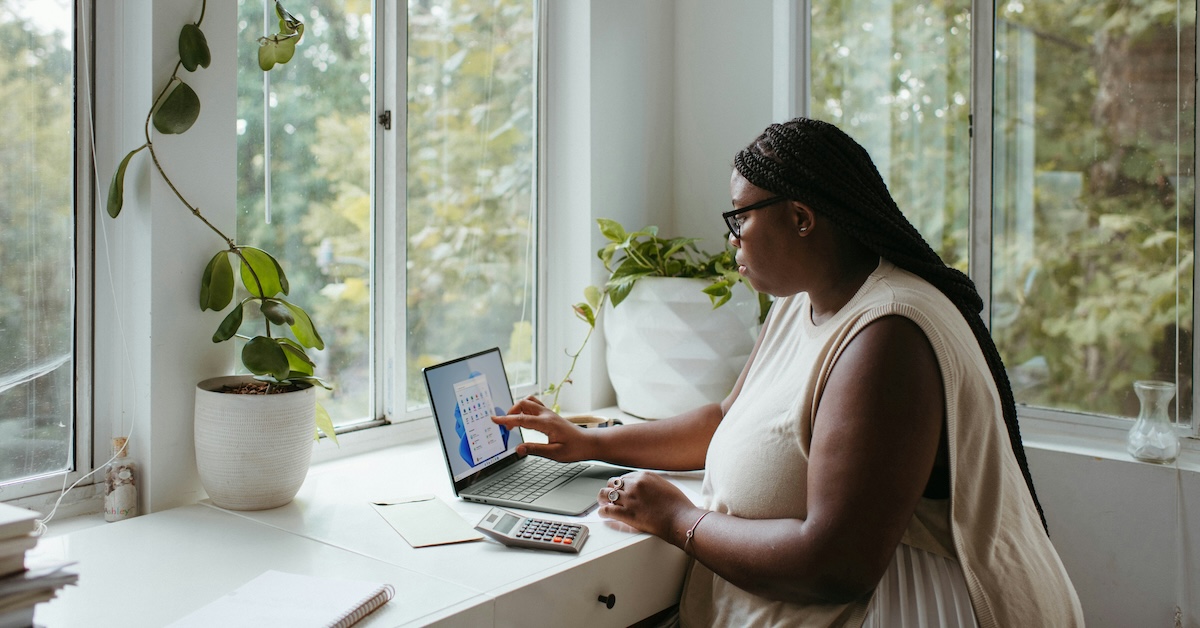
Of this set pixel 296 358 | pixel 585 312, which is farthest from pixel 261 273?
pixel 585 312

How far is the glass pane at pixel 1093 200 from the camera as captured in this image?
69.5 inches

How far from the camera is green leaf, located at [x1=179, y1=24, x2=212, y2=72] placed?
144 cm

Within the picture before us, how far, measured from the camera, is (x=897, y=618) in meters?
1.17

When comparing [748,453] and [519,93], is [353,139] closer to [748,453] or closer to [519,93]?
[519,93]

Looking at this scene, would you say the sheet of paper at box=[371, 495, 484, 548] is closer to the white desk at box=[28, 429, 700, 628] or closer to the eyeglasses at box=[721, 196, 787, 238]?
the white desk at box=[28, 429, 700, 628]

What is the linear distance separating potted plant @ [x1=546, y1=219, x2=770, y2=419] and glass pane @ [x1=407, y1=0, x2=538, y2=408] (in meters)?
0.20

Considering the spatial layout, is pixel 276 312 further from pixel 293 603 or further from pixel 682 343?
pixel 682 343

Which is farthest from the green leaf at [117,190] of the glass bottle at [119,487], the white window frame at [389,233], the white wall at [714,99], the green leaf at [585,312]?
the white wall at [714,99]

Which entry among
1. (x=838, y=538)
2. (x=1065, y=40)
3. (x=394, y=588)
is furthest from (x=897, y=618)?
(x=1065, y=40)

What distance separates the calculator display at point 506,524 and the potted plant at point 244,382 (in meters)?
0.40

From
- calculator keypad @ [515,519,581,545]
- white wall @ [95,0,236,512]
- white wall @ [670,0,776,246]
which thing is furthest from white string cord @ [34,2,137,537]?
white wall @ [670,0,776,246]

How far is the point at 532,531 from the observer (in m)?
1.34

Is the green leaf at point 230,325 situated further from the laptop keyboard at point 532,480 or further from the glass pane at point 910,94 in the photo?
the glass pane at point 910,94

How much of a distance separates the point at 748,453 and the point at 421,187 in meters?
1.11
